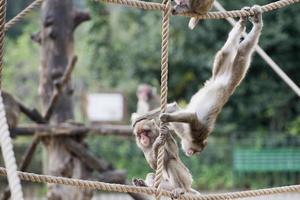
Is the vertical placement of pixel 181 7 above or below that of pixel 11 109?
above

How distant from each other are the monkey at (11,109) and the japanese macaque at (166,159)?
3.04 m

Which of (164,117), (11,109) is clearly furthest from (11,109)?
(164,117)

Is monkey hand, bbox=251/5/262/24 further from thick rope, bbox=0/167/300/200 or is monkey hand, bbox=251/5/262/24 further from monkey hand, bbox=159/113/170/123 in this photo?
thick rope, bbox=0/167/300/200

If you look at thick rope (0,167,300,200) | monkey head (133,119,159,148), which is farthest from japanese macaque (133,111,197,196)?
thick rope (0,167,300,200)

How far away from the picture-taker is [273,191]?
4.04 meters

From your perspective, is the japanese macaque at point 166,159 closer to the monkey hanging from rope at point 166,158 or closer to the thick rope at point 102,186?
the monkey hanging from rope at point 166,158

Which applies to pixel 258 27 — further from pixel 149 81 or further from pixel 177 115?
pixel 149 81

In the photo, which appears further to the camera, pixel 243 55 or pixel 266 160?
pixel 266 160

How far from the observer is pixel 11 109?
Result: 761cm

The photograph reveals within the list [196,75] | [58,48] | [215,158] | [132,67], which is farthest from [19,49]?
[58,48]

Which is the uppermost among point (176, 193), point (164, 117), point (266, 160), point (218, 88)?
point (164, 117)

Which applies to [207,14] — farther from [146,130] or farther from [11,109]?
[11,109]

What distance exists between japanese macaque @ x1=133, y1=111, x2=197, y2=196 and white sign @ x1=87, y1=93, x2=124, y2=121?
253 inches

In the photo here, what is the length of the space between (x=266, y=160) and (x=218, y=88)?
10.4 m
